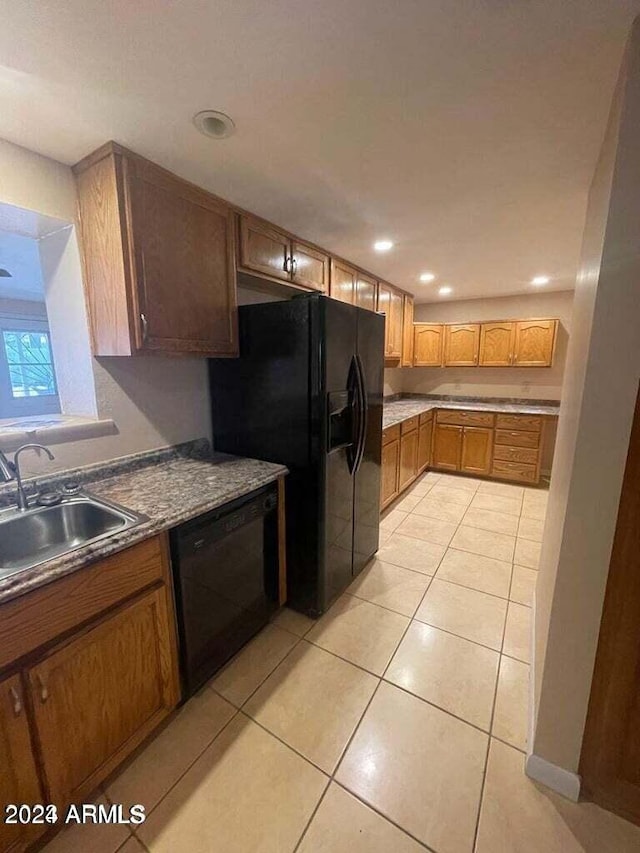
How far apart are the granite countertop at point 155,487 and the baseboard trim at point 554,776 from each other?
1.50 m

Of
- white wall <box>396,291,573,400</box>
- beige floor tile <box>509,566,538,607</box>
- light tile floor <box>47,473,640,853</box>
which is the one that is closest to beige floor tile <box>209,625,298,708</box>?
light tile floor <box>47,473,640,853</box>

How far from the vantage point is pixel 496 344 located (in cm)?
431

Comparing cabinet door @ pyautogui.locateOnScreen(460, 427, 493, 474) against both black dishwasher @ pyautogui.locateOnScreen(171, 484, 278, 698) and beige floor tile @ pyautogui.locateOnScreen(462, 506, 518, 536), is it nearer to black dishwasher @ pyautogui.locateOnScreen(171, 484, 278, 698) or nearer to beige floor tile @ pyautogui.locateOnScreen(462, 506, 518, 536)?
beige floor tile @ pyautogui.locateOnScreen(462, 506, 518, 536)

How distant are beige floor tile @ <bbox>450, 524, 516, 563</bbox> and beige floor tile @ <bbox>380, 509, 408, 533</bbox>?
51 centimetres

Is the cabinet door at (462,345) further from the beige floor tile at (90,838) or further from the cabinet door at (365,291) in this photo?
the beige floor tile at (90,838)

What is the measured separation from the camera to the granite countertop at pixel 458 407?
3896 millimetres

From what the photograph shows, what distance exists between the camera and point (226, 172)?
1.61 meters

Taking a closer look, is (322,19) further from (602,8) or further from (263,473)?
(263,473)

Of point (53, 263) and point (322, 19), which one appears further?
point (53, 263)

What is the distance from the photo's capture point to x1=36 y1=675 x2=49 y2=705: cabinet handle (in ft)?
3.26

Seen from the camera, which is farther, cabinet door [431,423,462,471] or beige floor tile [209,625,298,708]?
cabinet door [431,423,462,471]

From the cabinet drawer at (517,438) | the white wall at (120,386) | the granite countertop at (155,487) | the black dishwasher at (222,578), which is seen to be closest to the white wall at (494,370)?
the cabinet drawer at (517,438)

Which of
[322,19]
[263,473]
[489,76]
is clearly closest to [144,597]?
[263,473]

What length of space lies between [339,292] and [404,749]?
2.84 metres
